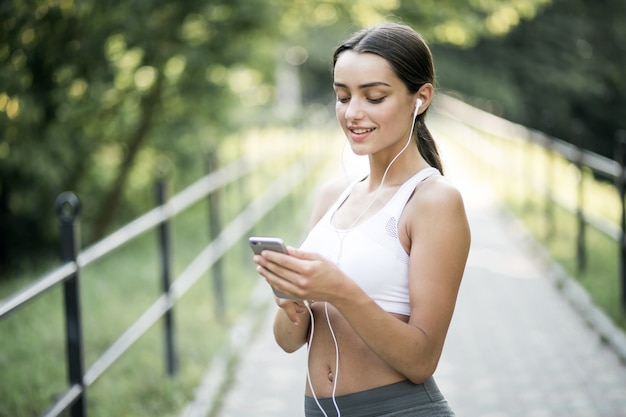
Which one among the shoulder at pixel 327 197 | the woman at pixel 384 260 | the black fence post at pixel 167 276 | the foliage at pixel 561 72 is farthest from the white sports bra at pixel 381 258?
the foliage at pixel 561 72

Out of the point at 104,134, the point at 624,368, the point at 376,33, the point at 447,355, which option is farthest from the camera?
the point at 104,134

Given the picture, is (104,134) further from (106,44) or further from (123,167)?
(106,44)

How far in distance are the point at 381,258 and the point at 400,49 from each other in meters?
0.53

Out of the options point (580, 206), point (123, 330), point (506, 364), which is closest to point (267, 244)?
point (506, 364)

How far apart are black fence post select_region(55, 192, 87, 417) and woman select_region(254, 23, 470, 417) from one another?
1595mm

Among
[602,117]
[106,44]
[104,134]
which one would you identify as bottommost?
[602,117]

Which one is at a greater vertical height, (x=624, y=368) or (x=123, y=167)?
(x=123, y=167)

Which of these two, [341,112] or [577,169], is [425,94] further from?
[577,169]

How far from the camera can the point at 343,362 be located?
226 cm

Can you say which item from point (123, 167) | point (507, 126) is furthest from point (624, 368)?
point (507, 126)

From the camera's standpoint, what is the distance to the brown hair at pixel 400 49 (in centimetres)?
221

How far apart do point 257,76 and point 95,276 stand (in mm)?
4278

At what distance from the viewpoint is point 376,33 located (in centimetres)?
223

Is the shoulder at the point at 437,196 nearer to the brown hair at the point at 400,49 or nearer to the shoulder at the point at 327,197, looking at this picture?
the brown hair at the point at 400,49
